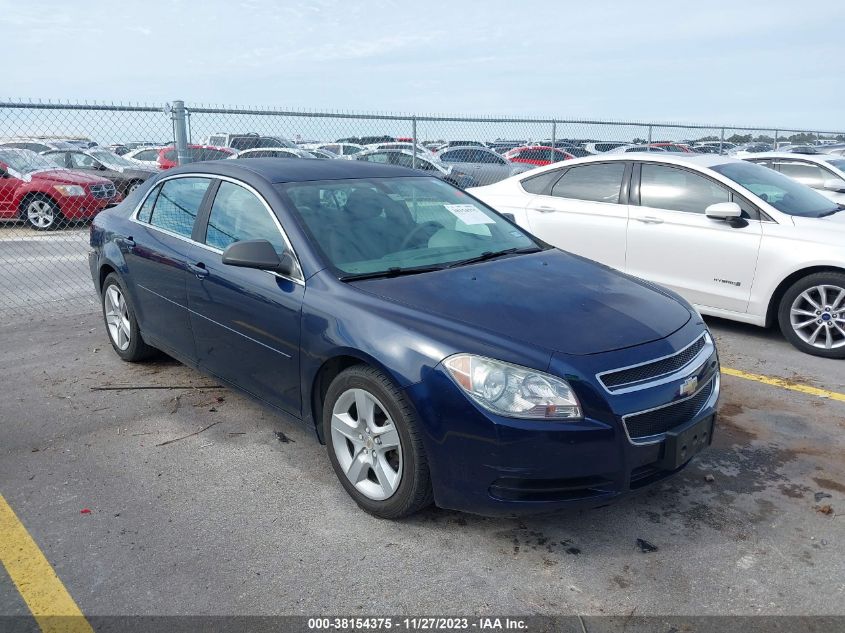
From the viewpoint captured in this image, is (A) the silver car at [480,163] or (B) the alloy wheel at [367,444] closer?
(B) the alloy wheel at [367,444]

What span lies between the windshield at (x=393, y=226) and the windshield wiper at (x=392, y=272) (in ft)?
0.04

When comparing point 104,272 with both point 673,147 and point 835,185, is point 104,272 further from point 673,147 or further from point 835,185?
point 673,147

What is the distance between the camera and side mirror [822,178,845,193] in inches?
361

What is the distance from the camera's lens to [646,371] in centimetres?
304

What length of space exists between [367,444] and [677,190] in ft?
14.3

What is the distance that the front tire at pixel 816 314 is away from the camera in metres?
5.61

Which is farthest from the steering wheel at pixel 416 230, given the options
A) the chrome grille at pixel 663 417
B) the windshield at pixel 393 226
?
the chrome grille at pixel 663 417

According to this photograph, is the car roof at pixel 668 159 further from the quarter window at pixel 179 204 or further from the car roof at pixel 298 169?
the quarter window at pixel 179 204

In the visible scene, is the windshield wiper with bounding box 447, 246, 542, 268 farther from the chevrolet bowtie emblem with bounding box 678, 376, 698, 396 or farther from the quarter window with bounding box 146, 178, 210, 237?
the quarter window with bounding box 146, 178, 210, 237

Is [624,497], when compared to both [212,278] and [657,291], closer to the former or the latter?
Answer: [657,291]

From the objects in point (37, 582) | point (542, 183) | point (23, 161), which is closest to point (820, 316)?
point (542, 183)

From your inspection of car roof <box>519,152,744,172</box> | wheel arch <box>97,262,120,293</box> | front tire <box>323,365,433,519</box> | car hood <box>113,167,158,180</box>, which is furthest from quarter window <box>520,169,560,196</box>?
car hood <box>113,167,158,180</box>

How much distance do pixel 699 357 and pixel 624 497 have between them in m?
0.80

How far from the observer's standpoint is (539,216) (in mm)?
7305
